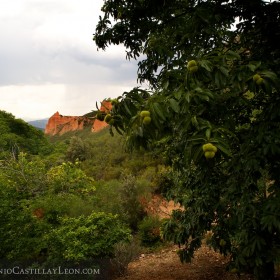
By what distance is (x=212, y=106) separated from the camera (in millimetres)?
2688

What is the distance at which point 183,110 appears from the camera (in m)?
1.89

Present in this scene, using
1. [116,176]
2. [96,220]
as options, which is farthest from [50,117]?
[96,220]

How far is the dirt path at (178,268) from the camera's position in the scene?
7.63 metres

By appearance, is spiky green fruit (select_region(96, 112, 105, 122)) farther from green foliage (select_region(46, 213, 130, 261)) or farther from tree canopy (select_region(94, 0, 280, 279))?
green foliage (select_region(46, 213, 130, 261))

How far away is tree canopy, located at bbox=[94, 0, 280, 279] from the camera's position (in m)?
1.93

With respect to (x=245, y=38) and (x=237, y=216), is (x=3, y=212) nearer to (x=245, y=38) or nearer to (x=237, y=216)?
(x=237, y=216)

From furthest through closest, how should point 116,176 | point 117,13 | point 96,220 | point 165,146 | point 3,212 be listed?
point 116,176 → point 96,220 → point 3,212 → point 165,146 → point 117,13

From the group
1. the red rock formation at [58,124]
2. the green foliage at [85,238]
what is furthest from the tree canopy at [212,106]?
the red rock formation at [58,124]

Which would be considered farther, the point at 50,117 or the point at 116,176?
the point at 50,117

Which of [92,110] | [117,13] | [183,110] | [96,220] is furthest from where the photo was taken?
[96,220]

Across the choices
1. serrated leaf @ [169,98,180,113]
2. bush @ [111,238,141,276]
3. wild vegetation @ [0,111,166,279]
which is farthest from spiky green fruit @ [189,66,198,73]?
bush @ [111,238,141,276]

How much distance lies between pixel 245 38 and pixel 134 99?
2479mm

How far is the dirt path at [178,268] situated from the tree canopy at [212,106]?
8.61 feet

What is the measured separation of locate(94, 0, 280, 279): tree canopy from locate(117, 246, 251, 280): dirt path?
2624 mm
